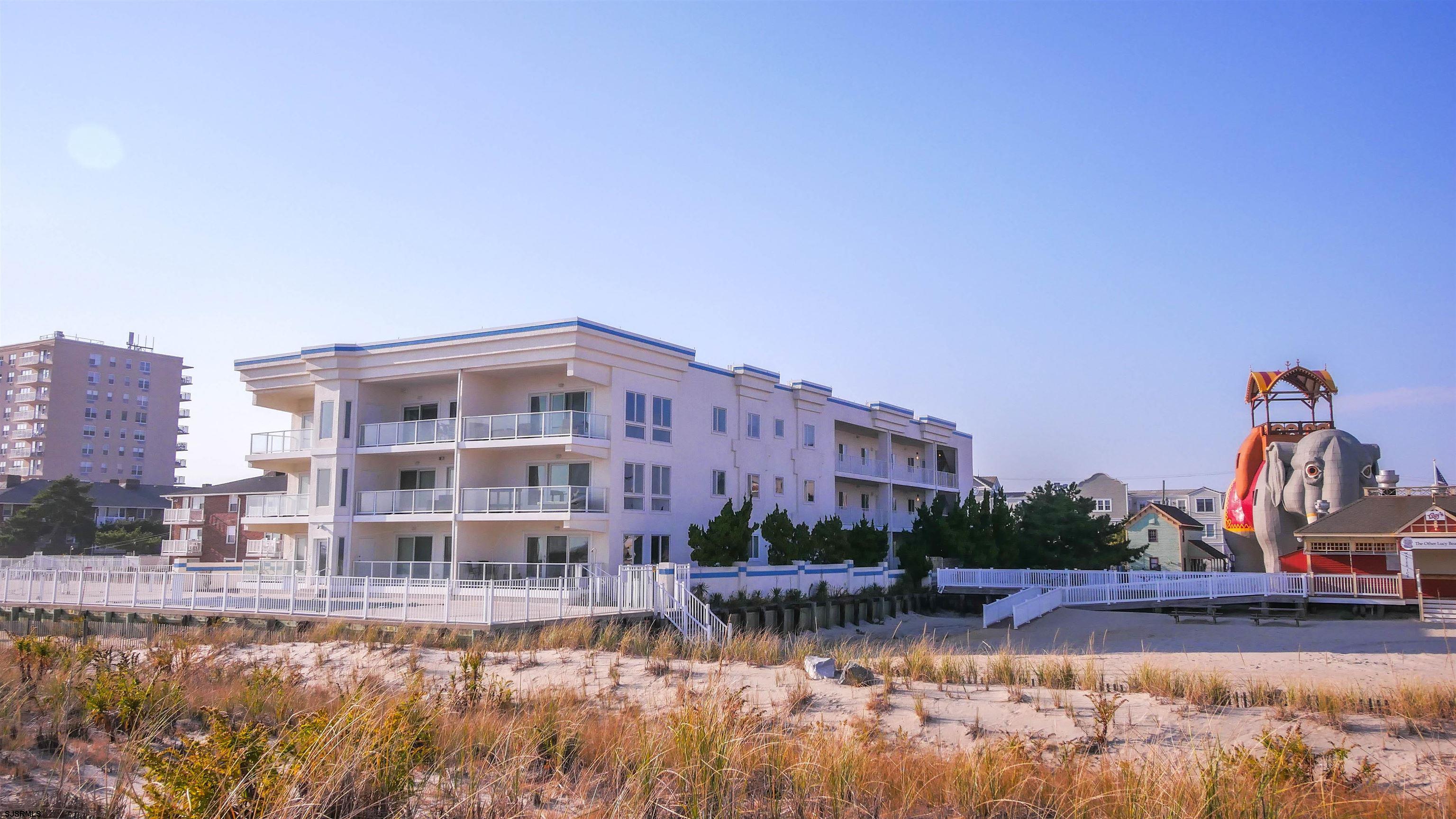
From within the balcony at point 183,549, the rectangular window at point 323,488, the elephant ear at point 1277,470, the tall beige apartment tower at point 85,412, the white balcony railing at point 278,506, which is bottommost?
the balcony at point 183,549

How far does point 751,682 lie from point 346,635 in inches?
495

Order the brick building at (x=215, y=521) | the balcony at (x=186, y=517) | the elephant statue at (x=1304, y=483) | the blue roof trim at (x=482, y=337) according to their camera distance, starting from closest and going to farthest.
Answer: the blue roof trim at (x=482, y=337), the elephant statue at (x=1304, y=483), the brick building at (x=215, y=521), the balcony at (x=186, y=517)

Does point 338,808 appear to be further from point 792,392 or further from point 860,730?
point 792,392

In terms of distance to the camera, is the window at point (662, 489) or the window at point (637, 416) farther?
the window at point (662, 489)

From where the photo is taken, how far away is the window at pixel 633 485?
3375cm

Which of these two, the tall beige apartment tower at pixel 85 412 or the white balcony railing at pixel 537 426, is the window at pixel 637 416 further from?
the tall beige apartment tower at pixel 85 412

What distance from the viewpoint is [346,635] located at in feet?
77.1

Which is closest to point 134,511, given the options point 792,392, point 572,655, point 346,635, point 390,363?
point 390,363

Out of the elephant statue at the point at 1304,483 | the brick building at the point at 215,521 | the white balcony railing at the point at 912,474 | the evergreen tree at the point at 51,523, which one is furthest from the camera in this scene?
the evergreen tree at the point at 51,523

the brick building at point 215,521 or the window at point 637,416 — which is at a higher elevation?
the window at point 637,416

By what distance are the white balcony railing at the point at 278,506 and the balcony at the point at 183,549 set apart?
27.9 meters

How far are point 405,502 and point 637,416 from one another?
30.5 ft

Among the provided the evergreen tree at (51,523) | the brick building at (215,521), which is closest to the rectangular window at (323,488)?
the brick building at (215,521)

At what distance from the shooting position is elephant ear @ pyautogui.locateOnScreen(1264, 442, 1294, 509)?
45.4 m
